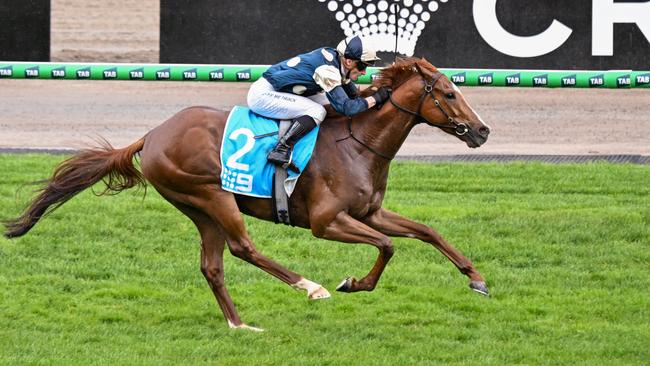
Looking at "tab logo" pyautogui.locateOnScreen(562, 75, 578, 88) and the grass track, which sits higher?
"tab logo" pyautogui.locateOnScreen(562, 75, 578, 88)

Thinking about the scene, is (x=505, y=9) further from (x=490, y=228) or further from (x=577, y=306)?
(x=577, y=306)

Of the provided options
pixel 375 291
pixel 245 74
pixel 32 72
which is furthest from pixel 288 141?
pixel 32 72

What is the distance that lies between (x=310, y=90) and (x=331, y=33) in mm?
8660

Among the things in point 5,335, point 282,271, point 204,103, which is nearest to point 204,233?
point 282,271

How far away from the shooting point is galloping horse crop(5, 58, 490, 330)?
861 centimetres

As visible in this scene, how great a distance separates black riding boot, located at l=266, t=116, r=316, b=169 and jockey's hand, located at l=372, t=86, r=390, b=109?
0.48 meters

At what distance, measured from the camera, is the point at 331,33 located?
17.5 meters

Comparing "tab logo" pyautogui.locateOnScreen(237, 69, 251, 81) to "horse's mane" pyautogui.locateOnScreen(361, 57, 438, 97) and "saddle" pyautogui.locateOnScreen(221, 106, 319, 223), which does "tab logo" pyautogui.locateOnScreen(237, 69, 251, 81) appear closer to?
"horse's mane" pyautogui.locateOnScreen(361, 57, 438, 97)

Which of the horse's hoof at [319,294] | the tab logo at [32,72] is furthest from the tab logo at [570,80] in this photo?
the horse's hoof at [319,294]

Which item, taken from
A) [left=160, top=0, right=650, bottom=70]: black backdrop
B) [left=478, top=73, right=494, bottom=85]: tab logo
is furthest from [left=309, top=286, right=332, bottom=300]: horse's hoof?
[left=160, top=0, right=650, bottom=70]: black backdrop

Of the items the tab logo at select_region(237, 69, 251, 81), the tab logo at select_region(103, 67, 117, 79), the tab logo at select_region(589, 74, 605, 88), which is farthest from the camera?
the tab logo at select_region(103, 67, 117, 79)

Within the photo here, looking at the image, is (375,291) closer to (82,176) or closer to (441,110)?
(441,110)

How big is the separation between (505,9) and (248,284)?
830 centimetres

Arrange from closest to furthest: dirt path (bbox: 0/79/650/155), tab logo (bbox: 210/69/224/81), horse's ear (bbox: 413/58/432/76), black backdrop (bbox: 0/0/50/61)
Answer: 1. horse's ear (bbox: 413/58/432/76)
2. tab logo (bbox: 210/69/224/81)
3. dirt path (bbox: 0/79/650/155)
4. black backdrop (bbox: 0/0/50/61)
